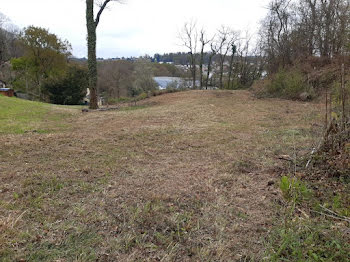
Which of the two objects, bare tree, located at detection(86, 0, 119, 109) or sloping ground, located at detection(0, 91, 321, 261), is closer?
sloping ground, located at detection(0, 91, 321, 261)

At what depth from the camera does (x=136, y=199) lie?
2105mm

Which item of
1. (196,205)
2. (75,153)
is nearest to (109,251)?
(196,205)

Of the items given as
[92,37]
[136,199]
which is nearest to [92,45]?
[92,37]

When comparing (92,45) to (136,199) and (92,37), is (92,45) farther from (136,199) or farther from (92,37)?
(136,199)

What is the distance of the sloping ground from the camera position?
1508 millimetres

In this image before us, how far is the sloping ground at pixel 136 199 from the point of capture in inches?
59.4

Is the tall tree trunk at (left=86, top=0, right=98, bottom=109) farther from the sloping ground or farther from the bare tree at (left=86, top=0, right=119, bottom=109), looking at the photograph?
the sloping ground

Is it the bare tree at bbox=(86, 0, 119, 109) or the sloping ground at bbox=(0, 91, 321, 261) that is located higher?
the bare tree at bbox=(86, 0, 119, 109)

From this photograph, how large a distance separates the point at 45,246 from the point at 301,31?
16.4 m

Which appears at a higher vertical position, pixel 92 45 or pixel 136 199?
pixel 92 45

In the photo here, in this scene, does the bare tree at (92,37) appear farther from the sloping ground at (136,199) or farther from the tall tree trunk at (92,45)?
the sloping ground at (136,199)

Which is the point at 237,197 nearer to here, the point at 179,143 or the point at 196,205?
the point at 196,205

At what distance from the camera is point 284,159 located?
3027 mm

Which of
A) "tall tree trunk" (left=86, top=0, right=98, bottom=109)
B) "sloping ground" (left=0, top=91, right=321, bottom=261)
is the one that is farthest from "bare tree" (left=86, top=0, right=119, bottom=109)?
"sloping ground" (left=0, top=91, right=321, bottom=261)
